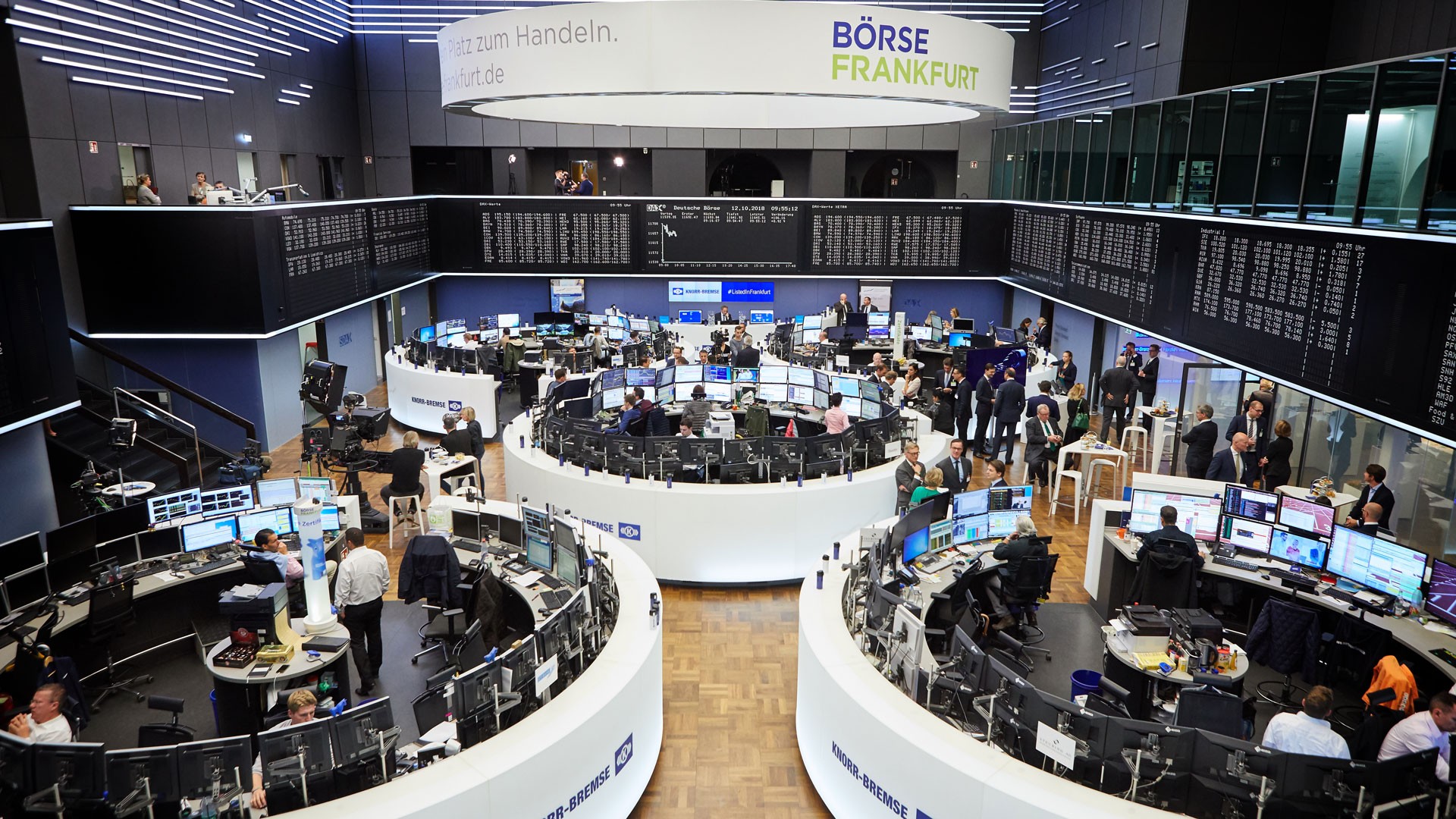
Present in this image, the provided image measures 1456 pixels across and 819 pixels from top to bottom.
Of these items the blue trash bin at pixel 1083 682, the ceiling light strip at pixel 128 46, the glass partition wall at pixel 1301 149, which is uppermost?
the ceiling light strip at pixel 128 46

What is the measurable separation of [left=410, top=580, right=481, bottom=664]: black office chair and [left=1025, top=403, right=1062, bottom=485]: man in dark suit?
7.09 meters

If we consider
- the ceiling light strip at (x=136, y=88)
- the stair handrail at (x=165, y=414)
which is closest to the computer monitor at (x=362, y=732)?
the stair handrail at (x=165, y=414)

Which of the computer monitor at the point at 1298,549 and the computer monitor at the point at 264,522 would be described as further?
the computer monitor at the point at 264,522

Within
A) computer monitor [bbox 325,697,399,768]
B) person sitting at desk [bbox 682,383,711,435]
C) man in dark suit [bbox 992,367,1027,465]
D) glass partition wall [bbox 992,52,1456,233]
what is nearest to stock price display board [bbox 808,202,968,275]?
glass partition wall [bbox 992,52,1456,233]

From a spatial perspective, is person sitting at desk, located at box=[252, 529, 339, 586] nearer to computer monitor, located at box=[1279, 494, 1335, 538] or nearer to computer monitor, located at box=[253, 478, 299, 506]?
computer monitor, located at box=[253, 478, 299, 506]

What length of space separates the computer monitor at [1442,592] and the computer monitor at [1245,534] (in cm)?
125

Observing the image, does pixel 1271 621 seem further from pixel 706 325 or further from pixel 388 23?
pixel 388 23

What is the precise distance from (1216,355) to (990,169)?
11336mm

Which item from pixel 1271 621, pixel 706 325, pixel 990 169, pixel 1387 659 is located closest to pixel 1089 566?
pixel 1271 621

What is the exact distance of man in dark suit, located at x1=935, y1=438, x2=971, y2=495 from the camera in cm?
884

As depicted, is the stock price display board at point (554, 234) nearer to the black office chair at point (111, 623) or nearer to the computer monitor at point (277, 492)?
the computer monitor at point (277, 492)

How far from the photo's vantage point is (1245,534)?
7.86 m

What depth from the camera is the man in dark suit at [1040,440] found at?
11344mm

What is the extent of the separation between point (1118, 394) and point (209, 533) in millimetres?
11501
